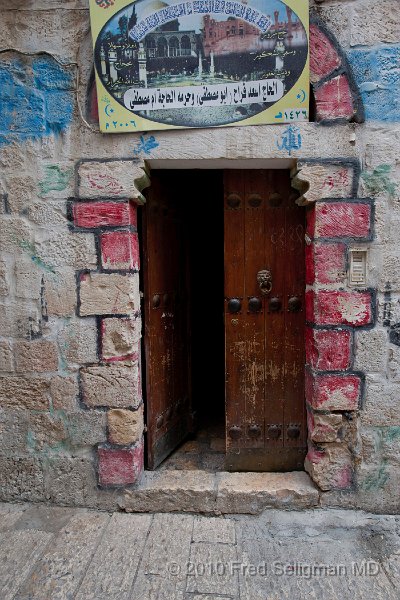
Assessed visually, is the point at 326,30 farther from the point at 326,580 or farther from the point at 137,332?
the point at 326,580

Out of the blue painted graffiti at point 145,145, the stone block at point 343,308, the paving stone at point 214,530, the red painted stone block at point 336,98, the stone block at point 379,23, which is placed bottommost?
the paving stone at point 214,530

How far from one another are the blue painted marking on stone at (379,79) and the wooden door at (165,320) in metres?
1.25

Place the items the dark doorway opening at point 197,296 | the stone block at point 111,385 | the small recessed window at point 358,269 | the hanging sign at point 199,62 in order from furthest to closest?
the dark doorway opening at point 197,296, the stone block at point 111,385, the small recessed window at point 358,269, the hanging sign at point 199,62

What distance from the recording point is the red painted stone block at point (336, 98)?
203 cm

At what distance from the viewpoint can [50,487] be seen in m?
2.25

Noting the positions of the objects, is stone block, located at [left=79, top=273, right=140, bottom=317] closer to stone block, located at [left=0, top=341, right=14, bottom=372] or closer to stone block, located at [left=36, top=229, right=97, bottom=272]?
stone block, located at [left=36, top=229, right=97, bottom=272]

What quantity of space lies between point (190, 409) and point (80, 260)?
1.45m

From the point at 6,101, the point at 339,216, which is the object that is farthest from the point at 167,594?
the point at 6,101

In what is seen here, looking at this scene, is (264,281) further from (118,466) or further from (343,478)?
(118,466)

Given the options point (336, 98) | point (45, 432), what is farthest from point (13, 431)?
point (336, 98)

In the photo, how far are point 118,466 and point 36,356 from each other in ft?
2.62

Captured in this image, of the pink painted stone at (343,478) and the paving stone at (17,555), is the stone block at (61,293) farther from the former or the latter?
the pink painted stone at (343,478)

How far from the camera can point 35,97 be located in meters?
2.11

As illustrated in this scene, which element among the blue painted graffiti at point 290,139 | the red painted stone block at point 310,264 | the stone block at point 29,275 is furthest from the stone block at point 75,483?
the blue painted graffiti at point 290,139
